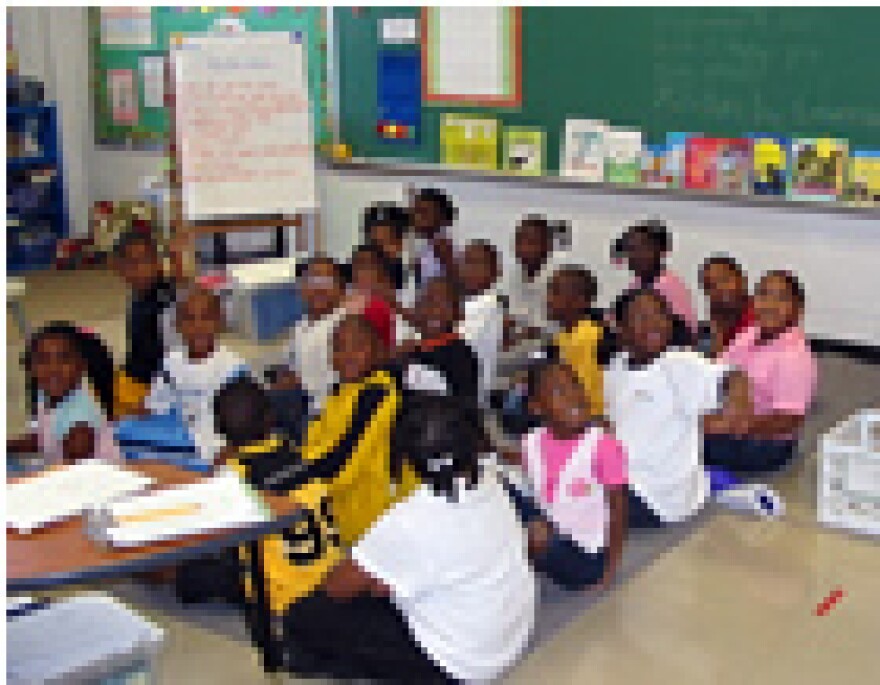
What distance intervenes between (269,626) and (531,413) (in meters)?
0.81

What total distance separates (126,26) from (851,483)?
20.7ft

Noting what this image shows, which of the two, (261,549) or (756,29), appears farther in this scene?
(756,29)

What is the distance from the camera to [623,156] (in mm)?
5707

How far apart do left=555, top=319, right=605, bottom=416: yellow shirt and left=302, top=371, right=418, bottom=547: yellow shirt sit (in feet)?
→ 2.84

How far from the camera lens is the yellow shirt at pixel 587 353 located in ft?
11.8

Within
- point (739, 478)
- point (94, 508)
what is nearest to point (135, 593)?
point (94, 508)

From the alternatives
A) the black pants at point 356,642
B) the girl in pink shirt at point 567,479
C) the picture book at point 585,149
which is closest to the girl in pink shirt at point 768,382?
the girl in pink shirt at point 567,479

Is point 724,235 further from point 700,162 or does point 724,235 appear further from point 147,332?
point 147,332

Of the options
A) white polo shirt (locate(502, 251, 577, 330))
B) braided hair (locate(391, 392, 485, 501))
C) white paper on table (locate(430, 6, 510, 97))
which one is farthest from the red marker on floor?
white paper on table (locate(430, 6, 510, 97))

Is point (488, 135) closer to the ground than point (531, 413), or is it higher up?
higher up

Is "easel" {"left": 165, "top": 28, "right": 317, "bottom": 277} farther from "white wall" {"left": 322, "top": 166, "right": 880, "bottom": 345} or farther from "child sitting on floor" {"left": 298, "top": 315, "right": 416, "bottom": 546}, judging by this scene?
"child sitting on floor" {"left": 298, "top": 315, "right": 416, "bottom": 546}

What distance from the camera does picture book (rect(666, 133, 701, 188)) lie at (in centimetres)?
555

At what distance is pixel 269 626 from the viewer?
260cm

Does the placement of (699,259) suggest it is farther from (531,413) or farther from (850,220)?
(531,413)
